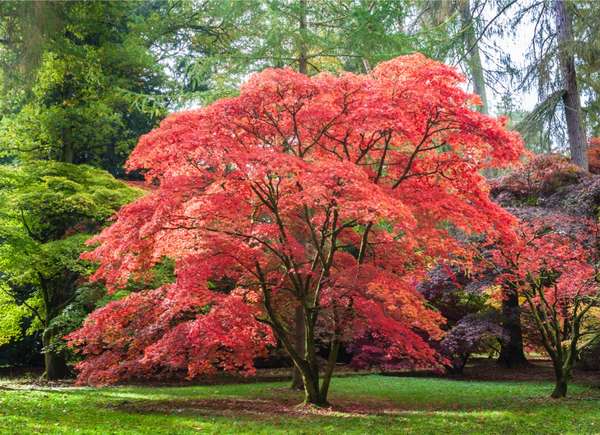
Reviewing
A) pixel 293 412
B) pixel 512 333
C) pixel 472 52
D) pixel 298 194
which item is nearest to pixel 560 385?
pixel 293 412

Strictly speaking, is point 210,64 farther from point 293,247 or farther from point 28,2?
point 293,247

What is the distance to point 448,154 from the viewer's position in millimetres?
8773

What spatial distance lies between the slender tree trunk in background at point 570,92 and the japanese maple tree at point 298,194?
362 inches

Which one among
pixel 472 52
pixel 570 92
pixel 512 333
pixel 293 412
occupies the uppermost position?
pixel 472 52

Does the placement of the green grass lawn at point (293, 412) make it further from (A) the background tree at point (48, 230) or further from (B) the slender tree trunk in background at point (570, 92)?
(B) the slender tree trunk in background at point (570, 92)

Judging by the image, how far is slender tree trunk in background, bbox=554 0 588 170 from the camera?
54.2 ft

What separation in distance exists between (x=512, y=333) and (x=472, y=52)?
927cm

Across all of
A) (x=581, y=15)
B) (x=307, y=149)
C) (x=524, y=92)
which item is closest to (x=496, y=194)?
(x=524, y=92)

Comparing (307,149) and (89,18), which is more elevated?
(89,18)

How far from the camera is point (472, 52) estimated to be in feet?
61.1

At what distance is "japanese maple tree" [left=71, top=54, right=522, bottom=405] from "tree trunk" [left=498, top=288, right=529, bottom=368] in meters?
6.08

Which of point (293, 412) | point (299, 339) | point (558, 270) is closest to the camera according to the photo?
point (293, 412)

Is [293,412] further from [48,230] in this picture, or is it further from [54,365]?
[48,230]

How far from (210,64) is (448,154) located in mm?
9640
